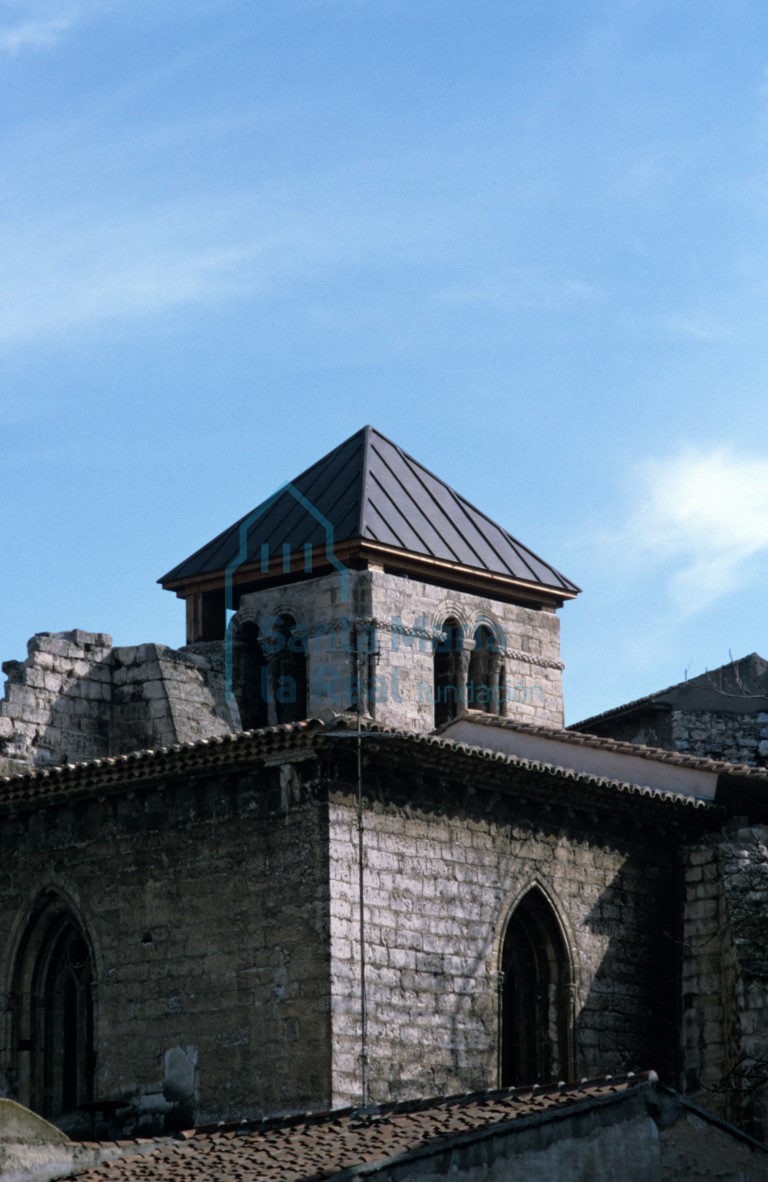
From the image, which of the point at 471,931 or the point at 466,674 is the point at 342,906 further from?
the point at 466,674

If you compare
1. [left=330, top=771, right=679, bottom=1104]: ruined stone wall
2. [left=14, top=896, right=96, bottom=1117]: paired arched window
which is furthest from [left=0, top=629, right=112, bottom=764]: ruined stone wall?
[left=330, top=771, right=679, bottom=1104]: ruined stone wall

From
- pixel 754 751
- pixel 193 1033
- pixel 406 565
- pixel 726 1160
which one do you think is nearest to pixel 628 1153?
pixel 726 1160

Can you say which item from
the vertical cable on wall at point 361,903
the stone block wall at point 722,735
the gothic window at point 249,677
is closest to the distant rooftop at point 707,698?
the stone block wall at point 722,735

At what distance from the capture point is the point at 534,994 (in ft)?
80.5

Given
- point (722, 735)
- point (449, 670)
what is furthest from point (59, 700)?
point (722, 735)

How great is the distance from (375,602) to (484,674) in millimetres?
2450

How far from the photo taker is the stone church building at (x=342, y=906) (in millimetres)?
22172

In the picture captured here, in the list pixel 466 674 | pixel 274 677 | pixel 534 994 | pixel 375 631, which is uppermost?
pixel 375 631

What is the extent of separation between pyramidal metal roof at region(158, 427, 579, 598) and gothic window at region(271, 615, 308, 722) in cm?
114

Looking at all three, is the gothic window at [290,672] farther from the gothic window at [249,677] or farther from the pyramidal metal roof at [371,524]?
the pyramidal metal roof at [371,524]

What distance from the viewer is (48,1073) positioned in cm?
2414

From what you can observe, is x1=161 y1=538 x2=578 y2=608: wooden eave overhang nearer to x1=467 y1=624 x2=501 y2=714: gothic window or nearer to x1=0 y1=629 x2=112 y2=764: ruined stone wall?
x1=467 y1=624 x2=501 y2=714: gothic window

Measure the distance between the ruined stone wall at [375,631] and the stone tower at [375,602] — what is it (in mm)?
13

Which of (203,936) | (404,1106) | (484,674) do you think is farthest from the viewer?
(484,674)
